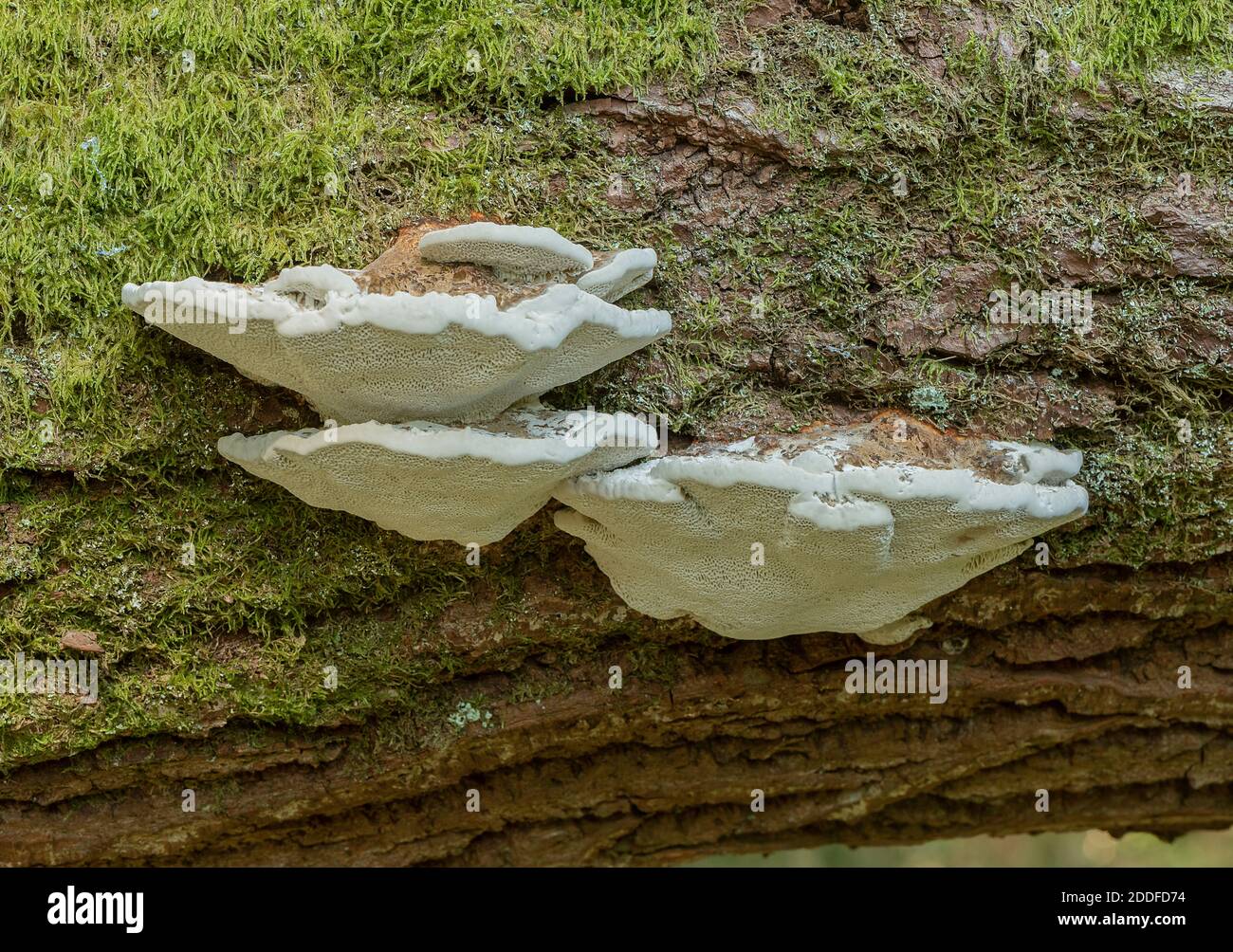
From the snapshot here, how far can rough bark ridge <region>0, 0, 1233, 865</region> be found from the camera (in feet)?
7.63

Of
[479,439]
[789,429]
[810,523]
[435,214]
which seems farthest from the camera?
[789,429]

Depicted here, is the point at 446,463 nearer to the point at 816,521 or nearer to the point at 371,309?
the point at 371,309

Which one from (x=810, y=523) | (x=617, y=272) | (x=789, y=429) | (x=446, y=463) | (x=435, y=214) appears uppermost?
(x=435, y=214)

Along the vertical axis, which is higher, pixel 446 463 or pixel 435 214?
pixel 435 214

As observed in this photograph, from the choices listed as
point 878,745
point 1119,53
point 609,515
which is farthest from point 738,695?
point 1119,53

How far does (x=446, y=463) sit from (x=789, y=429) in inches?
34.8

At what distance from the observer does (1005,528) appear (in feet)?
7.06

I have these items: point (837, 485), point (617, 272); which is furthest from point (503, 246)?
point (837, 485)

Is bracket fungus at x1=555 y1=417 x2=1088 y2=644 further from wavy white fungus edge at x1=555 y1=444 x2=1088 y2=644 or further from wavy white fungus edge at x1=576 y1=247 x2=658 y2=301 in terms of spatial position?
wavy white fungus edge at x1=576 y1=247 x2=658 y2=301

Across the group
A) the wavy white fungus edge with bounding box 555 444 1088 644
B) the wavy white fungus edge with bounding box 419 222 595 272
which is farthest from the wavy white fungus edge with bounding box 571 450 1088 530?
the wavy white fungus edge with bounding box 419 222 595 272

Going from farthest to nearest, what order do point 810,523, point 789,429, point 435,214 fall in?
point 789,429, point 435,214, point 810,523

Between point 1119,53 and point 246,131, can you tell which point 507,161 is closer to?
point 246,131

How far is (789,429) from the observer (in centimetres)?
235

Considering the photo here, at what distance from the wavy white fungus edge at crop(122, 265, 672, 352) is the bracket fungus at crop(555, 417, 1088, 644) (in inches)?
15.7
